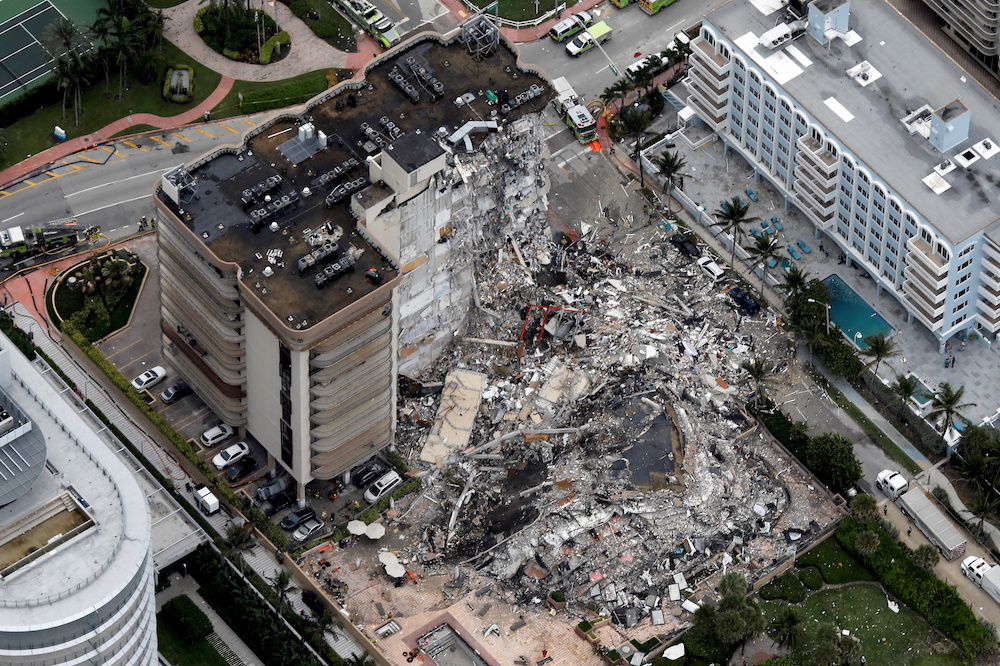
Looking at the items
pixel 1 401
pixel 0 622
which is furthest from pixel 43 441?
pixel 0 622

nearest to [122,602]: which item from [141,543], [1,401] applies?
[141,543]

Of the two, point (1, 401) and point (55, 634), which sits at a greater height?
point (1, 401)

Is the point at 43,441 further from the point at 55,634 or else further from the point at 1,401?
the point at 55,634

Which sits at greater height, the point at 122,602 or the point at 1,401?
the point at 1,401

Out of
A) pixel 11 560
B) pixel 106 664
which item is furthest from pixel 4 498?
pixel 106 664

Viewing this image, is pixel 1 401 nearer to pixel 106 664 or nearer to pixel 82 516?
pixel 82 516
